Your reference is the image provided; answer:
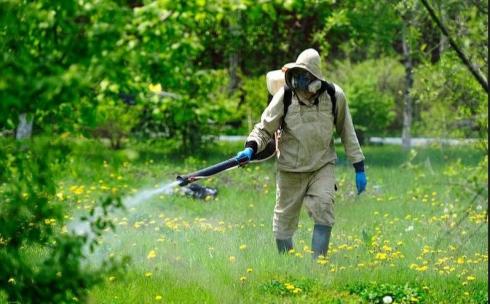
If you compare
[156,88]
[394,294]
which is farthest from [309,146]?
[156,88]

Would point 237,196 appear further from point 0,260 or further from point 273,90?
point 0,260

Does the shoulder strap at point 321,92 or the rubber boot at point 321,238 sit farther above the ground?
the shoulder strap at point 321,92

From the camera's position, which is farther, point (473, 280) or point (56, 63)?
point (473, 280)

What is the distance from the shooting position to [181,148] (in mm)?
18578

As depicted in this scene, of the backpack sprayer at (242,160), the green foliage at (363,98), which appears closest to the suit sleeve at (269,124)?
the backpack sprayer at (242,160)

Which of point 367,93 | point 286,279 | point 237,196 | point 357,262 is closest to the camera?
point 286,279

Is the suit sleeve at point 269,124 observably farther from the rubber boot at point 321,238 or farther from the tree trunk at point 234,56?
the tree trunk at point 234,56

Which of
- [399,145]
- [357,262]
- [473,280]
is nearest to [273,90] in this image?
[357,262]

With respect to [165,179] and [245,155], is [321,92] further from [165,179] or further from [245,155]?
[165,179]

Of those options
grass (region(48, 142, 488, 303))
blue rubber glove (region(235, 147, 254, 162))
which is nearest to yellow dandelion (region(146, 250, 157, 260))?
grass (region(48, 142, 488, 303))

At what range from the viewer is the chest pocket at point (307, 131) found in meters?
8.10

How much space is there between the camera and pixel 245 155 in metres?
7.89

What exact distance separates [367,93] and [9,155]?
63.1 ft

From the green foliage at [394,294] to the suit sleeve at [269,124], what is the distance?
5.82 feet
